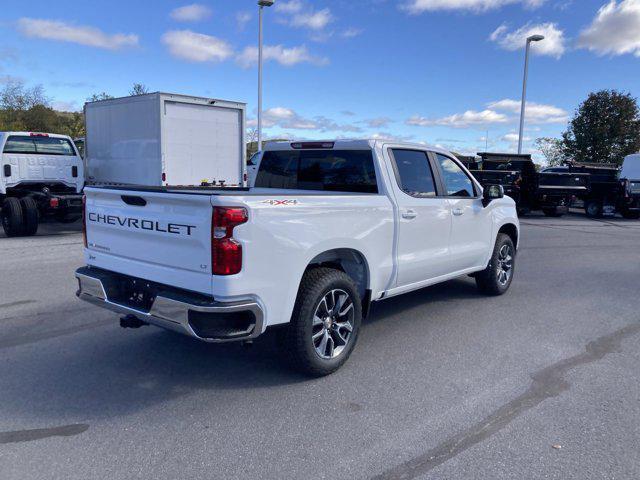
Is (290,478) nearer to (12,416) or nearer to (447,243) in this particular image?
(12,416)

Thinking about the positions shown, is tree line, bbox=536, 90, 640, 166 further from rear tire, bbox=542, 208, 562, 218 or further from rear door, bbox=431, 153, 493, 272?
rear door, bbox=431, 153, 493, 272

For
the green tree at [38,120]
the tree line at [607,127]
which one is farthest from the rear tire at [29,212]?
the tree line at [607,127]

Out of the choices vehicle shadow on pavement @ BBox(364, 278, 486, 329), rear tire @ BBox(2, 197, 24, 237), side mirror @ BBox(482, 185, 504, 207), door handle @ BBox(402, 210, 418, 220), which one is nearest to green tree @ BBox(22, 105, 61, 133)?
rear tire @ BBox(2, 197, 24, 237)

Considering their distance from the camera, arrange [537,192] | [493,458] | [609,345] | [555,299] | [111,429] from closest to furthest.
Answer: [493,458]
[111,429]
[609,345]
[555,299]
[537,192]

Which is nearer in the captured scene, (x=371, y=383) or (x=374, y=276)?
(x=371, y=383)

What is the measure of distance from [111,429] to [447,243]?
146 inches

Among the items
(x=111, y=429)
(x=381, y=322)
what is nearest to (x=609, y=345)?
(x=381, y=322)

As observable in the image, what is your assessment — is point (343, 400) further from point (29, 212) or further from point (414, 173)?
point (29, 212)

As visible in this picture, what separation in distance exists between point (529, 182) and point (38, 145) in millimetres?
15358

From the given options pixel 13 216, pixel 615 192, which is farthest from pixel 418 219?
pixel 615 192

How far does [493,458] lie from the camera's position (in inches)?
123

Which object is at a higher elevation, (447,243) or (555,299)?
(447,243)

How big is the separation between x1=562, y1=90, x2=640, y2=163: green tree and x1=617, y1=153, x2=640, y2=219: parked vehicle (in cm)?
1122

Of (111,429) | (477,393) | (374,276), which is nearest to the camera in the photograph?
(111,429)
